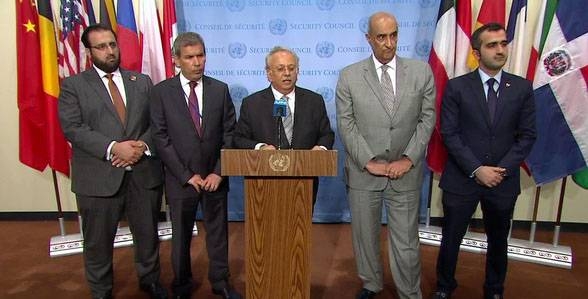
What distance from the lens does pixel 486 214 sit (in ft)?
7.77

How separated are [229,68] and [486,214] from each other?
7.64ft

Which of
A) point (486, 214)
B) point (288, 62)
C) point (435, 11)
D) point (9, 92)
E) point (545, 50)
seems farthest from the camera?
point (9, 92)

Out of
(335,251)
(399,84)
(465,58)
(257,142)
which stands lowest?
(335,251)

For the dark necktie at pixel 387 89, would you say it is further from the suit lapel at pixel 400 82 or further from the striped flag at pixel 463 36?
the striped flag at pixel 463 36

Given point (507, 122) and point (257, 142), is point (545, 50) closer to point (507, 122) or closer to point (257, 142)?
point (507, 122)

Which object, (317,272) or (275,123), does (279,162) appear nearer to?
(275,123)

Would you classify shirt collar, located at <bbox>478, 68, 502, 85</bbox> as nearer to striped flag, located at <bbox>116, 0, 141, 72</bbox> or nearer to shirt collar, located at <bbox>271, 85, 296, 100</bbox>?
shirt collar, located at <bbox>271, 85, 296, 100</bbox>

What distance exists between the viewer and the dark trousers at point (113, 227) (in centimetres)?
233

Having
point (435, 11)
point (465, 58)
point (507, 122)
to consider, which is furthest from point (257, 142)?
point (435, 11)

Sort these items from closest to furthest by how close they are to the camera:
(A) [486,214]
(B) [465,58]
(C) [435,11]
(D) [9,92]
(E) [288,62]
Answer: (E) [288,62], (A) [486,214], (B) [465,58], (C) [435,11], (D) [9,92]

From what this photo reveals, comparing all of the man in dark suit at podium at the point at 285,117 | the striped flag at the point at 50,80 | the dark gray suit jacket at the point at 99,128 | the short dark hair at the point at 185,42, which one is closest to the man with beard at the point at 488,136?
the man in dark suit at podium at the point at 285,117

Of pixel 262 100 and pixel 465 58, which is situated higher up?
pixel 465 58

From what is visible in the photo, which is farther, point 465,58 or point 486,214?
point 465,58

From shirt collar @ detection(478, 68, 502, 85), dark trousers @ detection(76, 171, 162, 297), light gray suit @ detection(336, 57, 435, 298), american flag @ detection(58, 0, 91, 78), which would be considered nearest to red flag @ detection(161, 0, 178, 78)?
american flag @ detection(58, 0, 91, 78)
